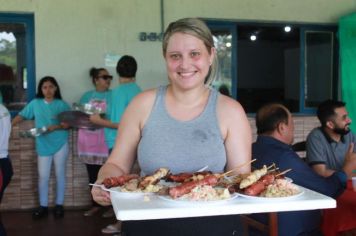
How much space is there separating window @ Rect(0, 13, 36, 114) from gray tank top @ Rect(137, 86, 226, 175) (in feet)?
12.9

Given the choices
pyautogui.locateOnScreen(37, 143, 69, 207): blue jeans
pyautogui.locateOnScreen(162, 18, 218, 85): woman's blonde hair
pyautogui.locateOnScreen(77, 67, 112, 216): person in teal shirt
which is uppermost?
pyautogui.locateOnScreen(162, 18, 218, 85): woman's blonde hair

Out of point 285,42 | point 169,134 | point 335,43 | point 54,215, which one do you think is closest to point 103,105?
point 54,215

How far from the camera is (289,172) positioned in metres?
2.68

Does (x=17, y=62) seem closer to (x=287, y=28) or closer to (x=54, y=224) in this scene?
(x=54, y=224)

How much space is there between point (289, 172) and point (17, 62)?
149 inches

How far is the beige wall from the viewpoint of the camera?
5.29 meters

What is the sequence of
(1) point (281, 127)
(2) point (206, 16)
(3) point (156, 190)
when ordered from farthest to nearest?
(2) point (206, 16), (1) point (281, 127), (3) point (156, 190)

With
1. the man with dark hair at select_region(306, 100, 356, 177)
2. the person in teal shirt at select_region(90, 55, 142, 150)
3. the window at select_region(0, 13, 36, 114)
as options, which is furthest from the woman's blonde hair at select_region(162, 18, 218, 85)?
the window at select_region(0, 13, 36, 114)

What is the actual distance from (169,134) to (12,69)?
161 inches

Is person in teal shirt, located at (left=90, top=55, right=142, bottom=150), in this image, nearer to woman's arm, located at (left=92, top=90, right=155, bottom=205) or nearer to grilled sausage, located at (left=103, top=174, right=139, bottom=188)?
woman's arm, located at (left=92, top=90, right=155, bottom=205)

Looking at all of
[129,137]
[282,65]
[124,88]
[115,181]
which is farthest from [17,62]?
[115,181]

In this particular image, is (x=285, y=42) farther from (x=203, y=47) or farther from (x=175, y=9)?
(x=203, y=47)

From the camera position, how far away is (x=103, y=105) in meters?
5.25

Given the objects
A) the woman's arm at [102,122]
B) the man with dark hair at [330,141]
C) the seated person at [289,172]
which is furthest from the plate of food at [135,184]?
the woman's arm at [102,122]
